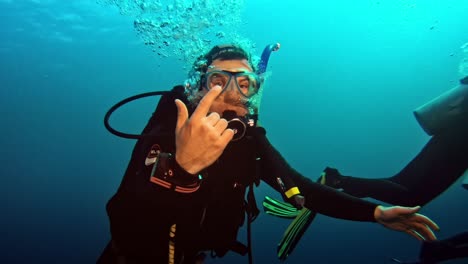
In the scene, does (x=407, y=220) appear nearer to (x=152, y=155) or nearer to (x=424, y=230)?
(x=424, y=230)

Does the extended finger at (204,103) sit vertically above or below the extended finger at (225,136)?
above

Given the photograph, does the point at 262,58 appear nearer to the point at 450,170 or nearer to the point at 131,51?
the point at 450,170

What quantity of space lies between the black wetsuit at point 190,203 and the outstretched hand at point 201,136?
0.91 feet

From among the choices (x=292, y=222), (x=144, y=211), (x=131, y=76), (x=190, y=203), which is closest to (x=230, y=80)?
(x=190, y=203)

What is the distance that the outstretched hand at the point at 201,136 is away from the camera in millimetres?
1892

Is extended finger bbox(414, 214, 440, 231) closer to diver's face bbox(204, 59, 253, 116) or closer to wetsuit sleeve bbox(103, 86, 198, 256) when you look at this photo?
diver's face bbox(204, 59, 253, 116)

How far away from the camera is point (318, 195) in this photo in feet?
11.3

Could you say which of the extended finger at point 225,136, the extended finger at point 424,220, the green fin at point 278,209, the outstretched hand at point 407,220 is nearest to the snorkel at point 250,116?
the extended finger at point 225,136

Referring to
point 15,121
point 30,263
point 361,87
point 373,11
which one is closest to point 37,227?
point 30,263

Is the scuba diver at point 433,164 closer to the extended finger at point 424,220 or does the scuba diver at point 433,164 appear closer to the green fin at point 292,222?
the green fin at point 292,222

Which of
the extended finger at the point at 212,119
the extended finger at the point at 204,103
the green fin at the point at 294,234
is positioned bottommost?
the green fin at the point at 294,234

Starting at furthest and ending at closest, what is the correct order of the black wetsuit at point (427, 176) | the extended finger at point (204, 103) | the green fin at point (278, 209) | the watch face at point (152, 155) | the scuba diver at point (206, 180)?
the black wetsuit at point (427, 176) < the green fin at point (278, 209) < the watch face at point (152, 155) < the scuba diver at point (206, 180) < the extended finger at point (204, 103)

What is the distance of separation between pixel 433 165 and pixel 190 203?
206 inches

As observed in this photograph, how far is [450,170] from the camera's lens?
529 centimetres
